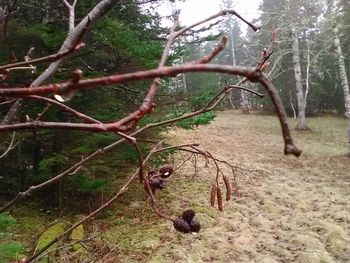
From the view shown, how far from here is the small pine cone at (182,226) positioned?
118 cm

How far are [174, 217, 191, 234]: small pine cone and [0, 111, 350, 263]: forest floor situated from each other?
165cm

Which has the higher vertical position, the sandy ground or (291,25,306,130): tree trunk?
(291,25,306,130): tree trunk

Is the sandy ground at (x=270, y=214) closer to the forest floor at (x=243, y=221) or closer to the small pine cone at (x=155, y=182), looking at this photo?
the forest floor at (x=243, y=221)

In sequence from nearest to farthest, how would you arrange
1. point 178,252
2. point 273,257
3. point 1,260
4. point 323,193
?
1. point 1,260
2. point 178,252
3. point 273,257
4. point 323,193

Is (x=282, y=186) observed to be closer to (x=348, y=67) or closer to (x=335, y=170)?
(x=335, y=170)

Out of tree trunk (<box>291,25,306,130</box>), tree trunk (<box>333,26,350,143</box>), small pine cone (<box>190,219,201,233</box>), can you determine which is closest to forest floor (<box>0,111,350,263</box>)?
small pine cone (<box>190,219,201,233</box>)

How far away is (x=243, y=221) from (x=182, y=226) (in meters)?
5.48

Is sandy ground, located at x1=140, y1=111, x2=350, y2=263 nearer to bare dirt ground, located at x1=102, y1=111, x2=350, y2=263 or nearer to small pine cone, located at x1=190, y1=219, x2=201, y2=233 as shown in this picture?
bare dirt ground, located at x1=102, y1=111, x2=350, y2=263

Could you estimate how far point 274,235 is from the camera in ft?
19.9

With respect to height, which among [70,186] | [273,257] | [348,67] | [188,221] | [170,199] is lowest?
[273,257]

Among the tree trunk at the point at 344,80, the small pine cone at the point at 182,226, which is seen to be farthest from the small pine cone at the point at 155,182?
the tree trunk at the point at 344,80

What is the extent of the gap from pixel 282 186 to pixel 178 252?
14.8 feet

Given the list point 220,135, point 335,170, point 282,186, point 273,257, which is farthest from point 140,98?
point 220,135

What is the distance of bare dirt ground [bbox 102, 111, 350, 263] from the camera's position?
5.18m
